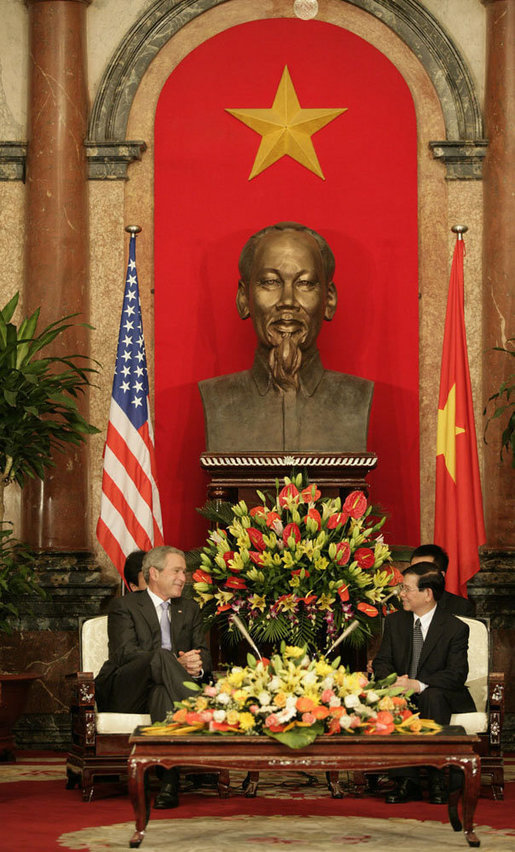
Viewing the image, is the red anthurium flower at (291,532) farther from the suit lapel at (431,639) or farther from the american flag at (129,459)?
the american flag at (129,459)

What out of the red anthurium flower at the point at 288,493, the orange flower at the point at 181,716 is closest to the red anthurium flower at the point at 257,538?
the red anthurium flower at the point at 288,493

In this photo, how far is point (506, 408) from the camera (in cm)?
890

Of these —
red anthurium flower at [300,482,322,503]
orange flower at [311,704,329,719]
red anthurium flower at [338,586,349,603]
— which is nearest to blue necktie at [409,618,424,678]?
red anthurium flower at [338,586,349,603]

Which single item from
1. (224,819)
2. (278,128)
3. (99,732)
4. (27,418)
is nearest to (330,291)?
(278,128)

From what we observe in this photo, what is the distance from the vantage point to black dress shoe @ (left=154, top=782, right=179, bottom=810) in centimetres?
633

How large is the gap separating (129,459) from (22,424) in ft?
2.90

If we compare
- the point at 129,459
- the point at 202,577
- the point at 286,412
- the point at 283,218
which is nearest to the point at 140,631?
the point at 202,577

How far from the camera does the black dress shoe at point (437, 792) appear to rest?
21.5ft

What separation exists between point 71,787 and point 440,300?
4494 mm

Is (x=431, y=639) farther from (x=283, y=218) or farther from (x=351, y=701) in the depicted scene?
(x=283, y=218)

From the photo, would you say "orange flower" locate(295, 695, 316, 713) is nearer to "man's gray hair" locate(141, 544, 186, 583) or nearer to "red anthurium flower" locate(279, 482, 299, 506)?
"man's gray hair" locate(141, 544, 186, 583)

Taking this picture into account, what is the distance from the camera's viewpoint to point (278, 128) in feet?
32.9

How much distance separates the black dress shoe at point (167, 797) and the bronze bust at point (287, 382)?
115 inches

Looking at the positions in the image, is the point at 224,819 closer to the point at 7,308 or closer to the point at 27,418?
the point at 27,418
